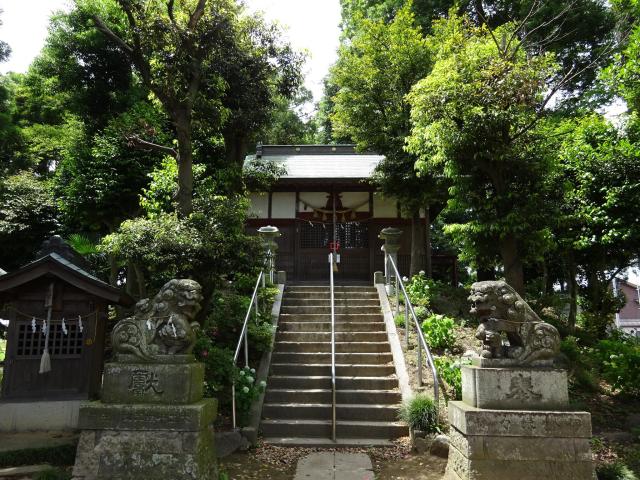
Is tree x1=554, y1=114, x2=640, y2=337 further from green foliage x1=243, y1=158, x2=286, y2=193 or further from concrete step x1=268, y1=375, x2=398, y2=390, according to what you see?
green foliage x1=243, y1=158, x2=286, y2=193

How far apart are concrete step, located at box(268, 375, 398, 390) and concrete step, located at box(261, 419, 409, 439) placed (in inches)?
35.7

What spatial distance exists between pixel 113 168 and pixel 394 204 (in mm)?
9312

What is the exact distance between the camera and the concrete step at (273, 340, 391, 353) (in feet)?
29.2

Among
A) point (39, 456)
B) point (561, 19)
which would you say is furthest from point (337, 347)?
point (561, 19)

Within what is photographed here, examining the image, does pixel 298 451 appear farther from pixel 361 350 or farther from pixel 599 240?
pixel 599 240

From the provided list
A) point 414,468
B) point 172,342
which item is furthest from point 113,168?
point 414,468

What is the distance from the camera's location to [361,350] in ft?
29.2

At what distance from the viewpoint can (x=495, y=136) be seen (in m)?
8.91

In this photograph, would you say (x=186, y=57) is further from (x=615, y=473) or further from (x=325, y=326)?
(x=615, y=473)

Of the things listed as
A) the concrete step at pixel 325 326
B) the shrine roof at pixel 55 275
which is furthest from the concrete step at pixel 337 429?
the shrine roof at pixel 55 275

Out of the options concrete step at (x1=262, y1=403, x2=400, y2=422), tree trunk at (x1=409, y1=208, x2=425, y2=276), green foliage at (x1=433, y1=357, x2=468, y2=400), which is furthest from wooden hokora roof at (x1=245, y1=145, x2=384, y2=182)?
concrete step at (x1=262, y1=403, x2=400, y2=422)

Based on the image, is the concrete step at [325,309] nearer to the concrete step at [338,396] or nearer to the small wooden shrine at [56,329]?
the concrete step at [338,396]

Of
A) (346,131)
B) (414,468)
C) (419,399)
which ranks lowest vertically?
(414,468)

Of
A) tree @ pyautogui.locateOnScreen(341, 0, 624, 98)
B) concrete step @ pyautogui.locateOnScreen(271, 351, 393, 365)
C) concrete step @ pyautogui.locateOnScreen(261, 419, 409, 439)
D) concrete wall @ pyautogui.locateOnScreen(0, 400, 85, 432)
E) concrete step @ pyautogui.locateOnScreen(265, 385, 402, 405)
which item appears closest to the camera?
concrete step @ pyautogui.locateOnScreen(261, 419, 409, 439)
